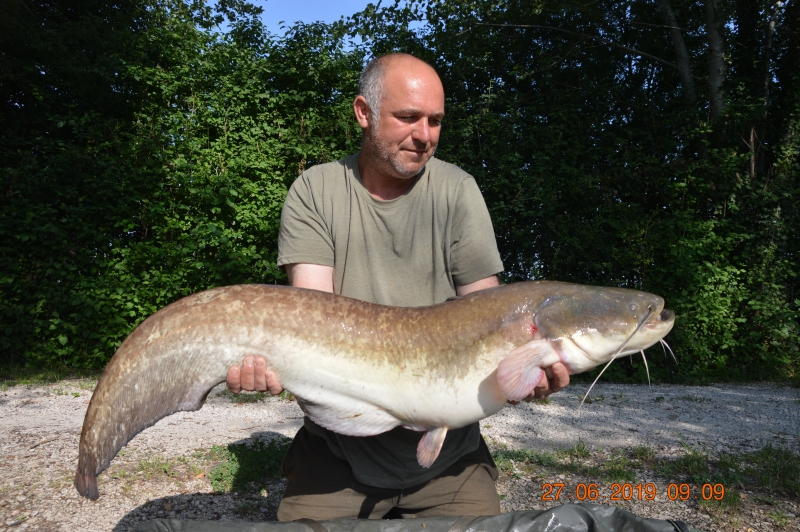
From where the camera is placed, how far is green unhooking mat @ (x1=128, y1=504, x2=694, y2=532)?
202 cm

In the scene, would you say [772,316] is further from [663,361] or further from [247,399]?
[247,399]

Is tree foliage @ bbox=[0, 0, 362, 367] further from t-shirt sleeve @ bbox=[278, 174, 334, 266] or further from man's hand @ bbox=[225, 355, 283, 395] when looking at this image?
man's hand @ bbox=[225, 355, 283, 395]

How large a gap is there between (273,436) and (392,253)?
250cm

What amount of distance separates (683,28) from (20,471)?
361 inches

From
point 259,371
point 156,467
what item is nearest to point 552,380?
point 259,371

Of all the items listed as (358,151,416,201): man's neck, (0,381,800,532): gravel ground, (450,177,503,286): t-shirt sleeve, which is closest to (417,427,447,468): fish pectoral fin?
(450,177,503,286): t-shirt sleeve

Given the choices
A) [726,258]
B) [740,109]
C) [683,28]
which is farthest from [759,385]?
[683,28]

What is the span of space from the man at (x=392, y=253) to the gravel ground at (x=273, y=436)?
1.08 meters

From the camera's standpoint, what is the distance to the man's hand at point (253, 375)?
1871 mm

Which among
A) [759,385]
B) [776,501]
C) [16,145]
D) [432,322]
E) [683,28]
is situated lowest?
[759,385]

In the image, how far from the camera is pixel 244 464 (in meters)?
3.63

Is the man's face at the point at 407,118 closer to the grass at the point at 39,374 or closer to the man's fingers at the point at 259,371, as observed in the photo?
the man's fingers at the point at 259,371

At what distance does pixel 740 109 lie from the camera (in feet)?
24.1

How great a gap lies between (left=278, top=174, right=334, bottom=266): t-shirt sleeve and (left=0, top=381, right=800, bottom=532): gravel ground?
1691 mm
